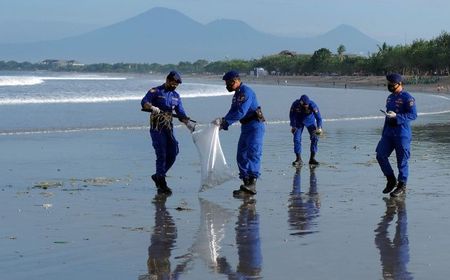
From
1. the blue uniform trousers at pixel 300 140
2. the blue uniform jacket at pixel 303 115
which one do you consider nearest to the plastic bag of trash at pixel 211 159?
the blue uniform trousers at pixel 300 140

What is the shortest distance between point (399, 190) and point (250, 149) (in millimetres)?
1953

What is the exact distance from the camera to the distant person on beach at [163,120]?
443 inches

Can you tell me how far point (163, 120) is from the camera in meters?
11.3

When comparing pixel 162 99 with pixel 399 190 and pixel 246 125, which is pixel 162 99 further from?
pixel 399 190

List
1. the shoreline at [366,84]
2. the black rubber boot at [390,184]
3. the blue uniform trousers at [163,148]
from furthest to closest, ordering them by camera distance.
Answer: the shoreline at [366,84] → the blue uniform trousers at [163,148] → the black rubber boot at [390,184]

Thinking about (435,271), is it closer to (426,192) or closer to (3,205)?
(426,192)

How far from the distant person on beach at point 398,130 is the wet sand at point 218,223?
1.18ft

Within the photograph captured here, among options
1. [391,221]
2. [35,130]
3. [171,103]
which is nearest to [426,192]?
[391,221]

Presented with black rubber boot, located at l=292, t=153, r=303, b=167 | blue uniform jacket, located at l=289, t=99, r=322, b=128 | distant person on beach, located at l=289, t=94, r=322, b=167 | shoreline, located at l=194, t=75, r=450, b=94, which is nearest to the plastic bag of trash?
black rubber boot, located at l=292, t=153, r=303, b=167

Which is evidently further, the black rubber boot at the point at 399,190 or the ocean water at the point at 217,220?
the black rubber boot at the point at 399,190

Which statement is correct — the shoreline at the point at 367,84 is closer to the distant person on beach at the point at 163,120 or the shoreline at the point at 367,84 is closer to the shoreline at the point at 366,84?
the shoreline at the point at 366,84

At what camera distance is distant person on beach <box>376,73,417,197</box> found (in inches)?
432

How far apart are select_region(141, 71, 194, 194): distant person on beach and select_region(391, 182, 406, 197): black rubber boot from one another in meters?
2.81

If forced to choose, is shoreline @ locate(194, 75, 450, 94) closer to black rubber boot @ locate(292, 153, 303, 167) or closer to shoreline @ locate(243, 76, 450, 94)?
shoreline @ locate(243, 76, 450, 94)
